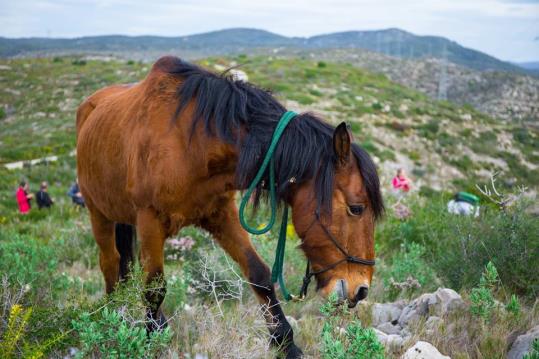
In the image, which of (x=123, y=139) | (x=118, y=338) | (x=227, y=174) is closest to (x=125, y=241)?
(x=123, y=139)

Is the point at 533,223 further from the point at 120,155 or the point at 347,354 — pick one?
the point at 120,155

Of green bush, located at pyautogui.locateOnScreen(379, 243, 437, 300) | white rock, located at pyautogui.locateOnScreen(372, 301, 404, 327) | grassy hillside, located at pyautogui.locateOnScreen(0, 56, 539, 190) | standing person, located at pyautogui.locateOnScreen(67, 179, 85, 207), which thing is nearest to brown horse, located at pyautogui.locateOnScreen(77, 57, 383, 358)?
white rock, located at pyautogui.locateOnScreen(372, 301, 404, 327)

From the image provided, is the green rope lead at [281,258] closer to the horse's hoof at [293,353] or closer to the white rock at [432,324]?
the horse's hoof at [293,353]

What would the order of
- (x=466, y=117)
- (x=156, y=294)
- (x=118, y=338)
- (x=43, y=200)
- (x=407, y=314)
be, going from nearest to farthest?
(x=118, y=338), (x=156, y=294), (x=407, y=314), (x=43, y=200), (x=466, y=117)

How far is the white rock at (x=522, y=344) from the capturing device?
3057 millimetres

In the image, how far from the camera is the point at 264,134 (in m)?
3.18

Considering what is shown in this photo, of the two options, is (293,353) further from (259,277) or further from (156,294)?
(156,294)

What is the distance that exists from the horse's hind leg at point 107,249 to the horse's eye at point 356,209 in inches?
112

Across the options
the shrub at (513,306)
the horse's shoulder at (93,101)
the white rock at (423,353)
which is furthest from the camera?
the horse's shoulder at (93,101)

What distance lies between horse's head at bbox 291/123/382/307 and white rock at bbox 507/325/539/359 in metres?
1.09

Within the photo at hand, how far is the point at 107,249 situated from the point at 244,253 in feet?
5.86

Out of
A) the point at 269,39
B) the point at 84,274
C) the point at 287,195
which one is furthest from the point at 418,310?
the point at 269,39

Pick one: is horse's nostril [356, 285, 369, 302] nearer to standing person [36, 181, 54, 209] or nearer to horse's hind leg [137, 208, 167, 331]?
horse's hind leg [137, 208, 167, 331]

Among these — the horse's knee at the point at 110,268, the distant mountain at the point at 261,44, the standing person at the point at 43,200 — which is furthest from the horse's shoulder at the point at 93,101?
the distant mountain at the point at 261,44
